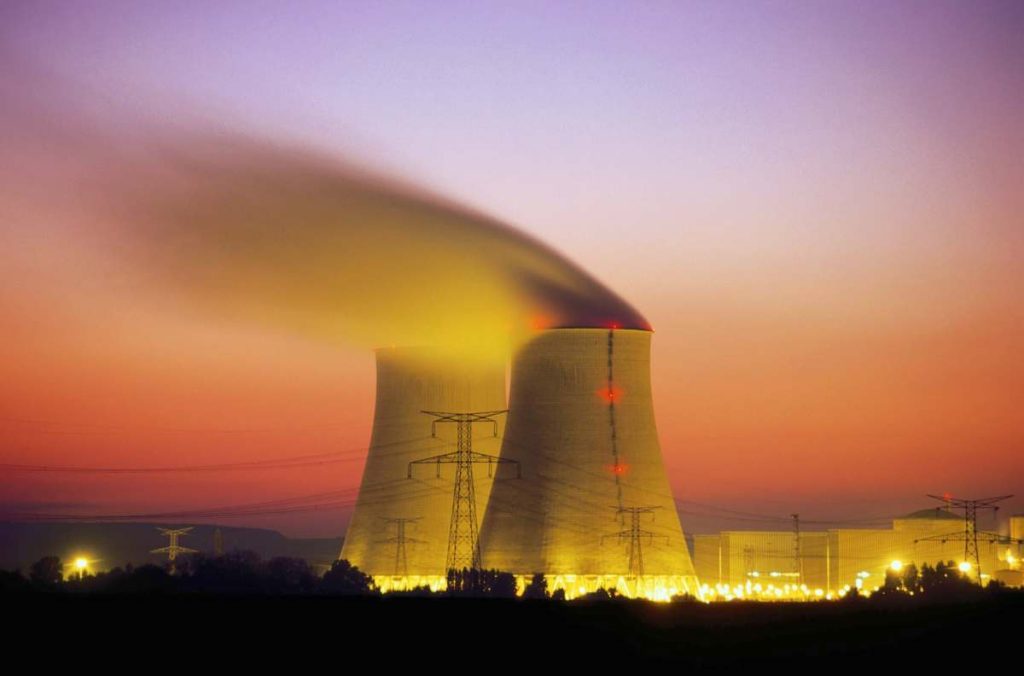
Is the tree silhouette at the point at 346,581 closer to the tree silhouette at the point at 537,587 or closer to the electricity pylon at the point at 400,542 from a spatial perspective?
the electricity pylon at the point at 400,542

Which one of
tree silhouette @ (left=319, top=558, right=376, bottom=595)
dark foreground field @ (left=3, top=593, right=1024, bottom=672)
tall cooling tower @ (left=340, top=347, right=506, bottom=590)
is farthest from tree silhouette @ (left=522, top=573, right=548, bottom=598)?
tall cooling tower @ (left=340, top=347, right=506, bottom=590)

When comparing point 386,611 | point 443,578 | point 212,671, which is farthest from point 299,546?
point 212,671

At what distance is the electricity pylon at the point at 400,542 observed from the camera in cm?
4203

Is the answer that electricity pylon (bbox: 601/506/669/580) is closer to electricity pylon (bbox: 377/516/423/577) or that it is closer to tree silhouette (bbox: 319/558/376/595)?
electricity pylon (bbox: 377/516/423/577)

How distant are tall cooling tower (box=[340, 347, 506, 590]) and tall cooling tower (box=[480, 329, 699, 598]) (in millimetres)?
3917

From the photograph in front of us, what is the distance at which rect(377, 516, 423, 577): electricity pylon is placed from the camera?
4203 cm

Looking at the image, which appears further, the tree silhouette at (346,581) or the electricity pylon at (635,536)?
the tree silhouette at (346,581)

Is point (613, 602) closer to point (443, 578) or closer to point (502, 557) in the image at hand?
point (502, 557)

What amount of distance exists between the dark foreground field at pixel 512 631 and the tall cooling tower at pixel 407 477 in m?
6.02

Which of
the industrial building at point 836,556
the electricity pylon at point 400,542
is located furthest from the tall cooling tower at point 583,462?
the industrial building at point 836,556

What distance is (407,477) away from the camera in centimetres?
4241

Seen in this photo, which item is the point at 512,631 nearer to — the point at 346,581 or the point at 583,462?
the point at 583,462

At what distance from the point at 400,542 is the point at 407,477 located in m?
1.52

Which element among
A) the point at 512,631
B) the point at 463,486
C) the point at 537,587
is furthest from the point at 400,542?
the point at 512,631
